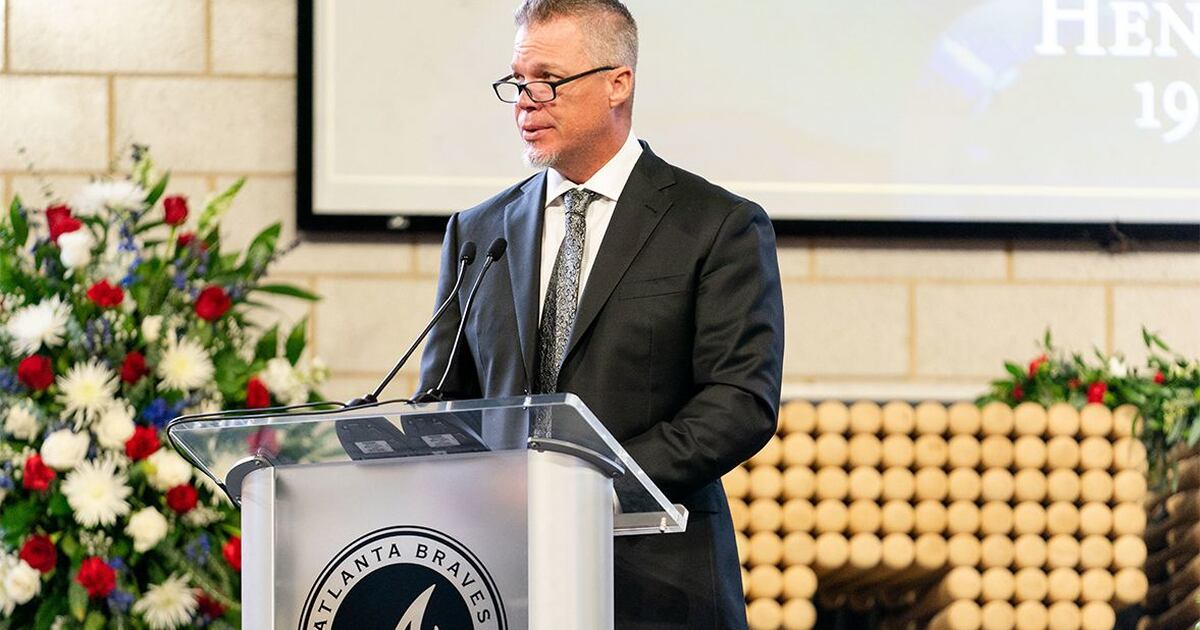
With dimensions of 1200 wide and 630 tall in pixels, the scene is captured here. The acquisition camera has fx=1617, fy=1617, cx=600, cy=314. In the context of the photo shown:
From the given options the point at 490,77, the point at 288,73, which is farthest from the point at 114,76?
the point at 490,77

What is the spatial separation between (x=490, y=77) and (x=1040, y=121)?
50.2 inches

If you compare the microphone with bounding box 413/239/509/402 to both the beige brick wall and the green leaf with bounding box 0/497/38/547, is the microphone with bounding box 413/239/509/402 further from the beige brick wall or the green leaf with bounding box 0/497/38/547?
the beige brick wall

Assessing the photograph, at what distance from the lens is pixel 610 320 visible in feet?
6.33

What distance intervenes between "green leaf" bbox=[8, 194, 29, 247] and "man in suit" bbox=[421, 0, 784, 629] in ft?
4.28

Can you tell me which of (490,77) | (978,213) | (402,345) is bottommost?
(402,345)

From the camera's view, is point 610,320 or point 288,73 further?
point 288,73

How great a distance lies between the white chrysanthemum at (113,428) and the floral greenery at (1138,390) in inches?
69.5

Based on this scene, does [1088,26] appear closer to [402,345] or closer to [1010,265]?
[1010,265]

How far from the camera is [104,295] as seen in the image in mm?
2941

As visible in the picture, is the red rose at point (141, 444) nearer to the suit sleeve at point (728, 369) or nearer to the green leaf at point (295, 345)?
the green leaf at point (295, 345)

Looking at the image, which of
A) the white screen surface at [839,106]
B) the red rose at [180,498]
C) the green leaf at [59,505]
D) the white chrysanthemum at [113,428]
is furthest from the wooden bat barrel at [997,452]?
the green leaf at [59,505]

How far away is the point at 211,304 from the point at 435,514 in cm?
173

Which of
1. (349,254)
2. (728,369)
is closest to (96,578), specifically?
(349,254)

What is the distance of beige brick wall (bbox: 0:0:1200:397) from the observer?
12.0 feet
